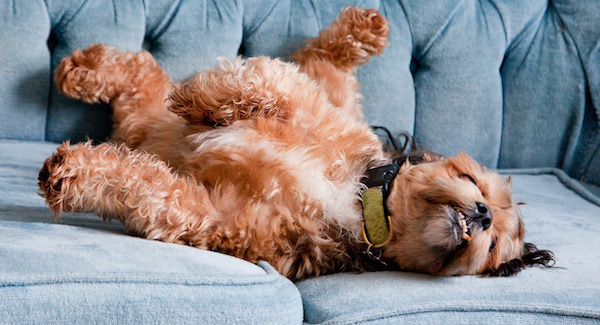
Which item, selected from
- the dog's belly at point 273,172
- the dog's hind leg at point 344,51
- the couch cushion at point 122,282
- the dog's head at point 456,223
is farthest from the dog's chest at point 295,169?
the dog's hind leg at point 344,51

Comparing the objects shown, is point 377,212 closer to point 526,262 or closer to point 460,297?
point 460,297

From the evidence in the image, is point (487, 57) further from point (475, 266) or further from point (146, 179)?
point (146, 179)

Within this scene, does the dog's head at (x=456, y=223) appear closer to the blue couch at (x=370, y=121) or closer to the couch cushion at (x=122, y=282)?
the blue couch at (x=370, y=121)

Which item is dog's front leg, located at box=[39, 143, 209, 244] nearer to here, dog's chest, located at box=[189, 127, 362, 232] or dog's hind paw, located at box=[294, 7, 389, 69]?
dog's chest, located at box=[189, 127, 362, 232]

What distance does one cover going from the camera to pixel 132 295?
1.30 m

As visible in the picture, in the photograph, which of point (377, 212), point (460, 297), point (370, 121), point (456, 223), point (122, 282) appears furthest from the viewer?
point (370, 121)

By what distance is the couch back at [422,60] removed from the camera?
8.21ft

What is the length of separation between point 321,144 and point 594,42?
1983mm

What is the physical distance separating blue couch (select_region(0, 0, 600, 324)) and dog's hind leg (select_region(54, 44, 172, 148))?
0.56 ft

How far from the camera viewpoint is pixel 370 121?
2.85 m

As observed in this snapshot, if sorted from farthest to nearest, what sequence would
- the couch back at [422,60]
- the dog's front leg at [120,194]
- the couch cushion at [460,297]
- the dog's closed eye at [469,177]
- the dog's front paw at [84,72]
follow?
the couch back at [422,60]
the dog's front paw at [84,72]
the dog's closed eye at [469,177]
the dog's front leg at [120,194]
the couch cushion at [460,297]

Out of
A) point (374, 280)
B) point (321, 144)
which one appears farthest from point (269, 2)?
point (374, 280)

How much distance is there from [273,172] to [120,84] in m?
1.02

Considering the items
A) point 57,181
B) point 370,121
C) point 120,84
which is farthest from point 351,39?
point 57,181
